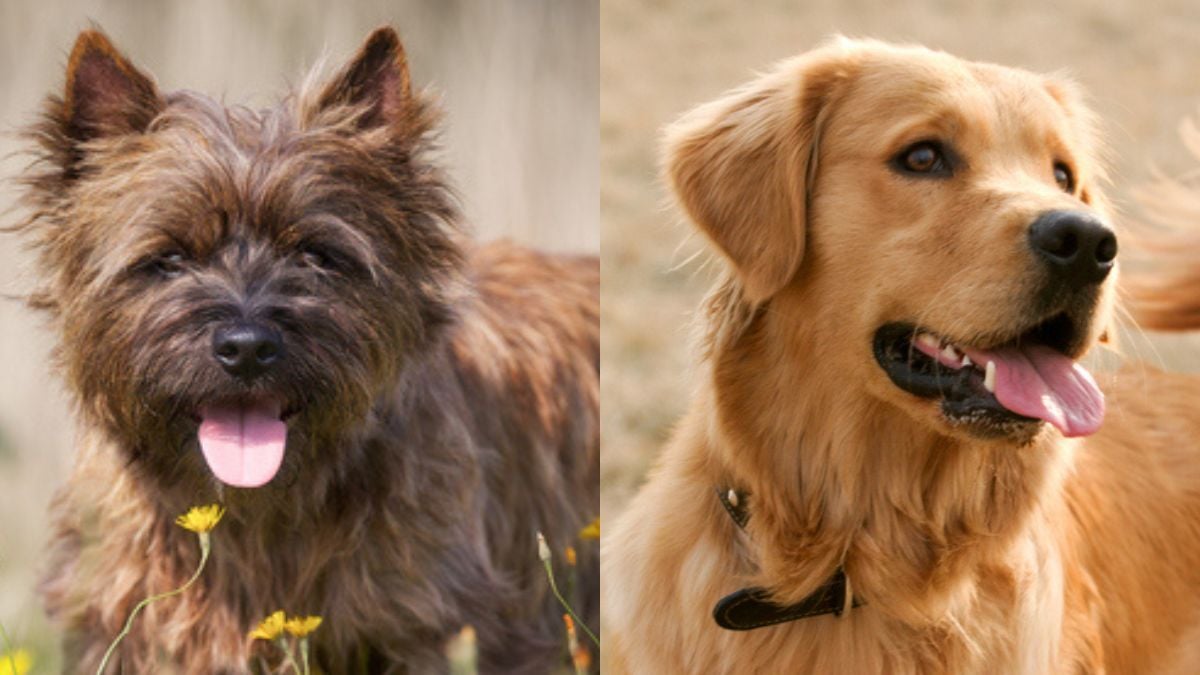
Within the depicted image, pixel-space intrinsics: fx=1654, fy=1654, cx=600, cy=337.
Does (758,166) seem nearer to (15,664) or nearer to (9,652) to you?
(15,664)

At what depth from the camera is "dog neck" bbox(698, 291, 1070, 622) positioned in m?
3.25

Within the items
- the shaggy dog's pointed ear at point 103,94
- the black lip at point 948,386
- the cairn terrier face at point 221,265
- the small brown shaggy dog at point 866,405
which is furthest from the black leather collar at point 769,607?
the shaggy dog's pointed ear at point 103,94

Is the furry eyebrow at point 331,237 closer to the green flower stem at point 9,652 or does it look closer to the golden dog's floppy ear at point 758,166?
the golden dog's floppy ear at point 758,166

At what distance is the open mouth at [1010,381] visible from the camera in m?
2.99

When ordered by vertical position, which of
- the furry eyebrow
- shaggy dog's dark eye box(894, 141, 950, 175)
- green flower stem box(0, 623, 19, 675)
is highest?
shaggy dog's dark eye box(894, 141, 950, 175)

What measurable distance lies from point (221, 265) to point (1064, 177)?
5.60 feet

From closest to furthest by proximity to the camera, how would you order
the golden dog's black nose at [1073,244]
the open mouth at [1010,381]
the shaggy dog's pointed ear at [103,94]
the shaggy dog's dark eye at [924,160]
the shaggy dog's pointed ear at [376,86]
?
1. the golden dog's black nose at [1073,244]
2. the open mouth at [1010,381]
3. the shaggy dog's dark eye at [924,160]
4. the shaggy dog's pointed ear at [103,94]
5. the shaggy dog's pointed ear at [376,86]

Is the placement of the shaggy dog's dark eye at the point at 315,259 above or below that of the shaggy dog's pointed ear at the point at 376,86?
below

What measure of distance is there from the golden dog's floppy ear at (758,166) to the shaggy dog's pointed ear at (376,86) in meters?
0.63

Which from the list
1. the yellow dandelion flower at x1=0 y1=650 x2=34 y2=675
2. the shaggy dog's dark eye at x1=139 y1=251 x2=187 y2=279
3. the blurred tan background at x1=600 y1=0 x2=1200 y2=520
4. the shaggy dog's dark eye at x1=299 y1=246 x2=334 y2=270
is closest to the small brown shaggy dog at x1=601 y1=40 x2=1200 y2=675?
the shaggy dog's dark eye at x1=299 y1=246 x2=334 y2=270

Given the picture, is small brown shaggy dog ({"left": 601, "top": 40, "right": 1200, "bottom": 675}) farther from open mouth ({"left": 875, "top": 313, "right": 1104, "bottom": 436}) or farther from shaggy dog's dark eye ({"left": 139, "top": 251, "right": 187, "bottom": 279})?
shaggy dog's dark eye ({"left": 139, "top": 251, "right": 187, "bottom": 279})

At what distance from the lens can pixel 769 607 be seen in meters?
3.23

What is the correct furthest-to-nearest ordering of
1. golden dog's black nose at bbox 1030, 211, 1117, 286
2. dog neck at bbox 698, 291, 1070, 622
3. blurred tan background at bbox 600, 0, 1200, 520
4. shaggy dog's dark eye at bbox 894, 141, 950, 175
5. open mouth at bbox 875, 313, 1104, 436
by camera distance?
blurred tan background at bbox 600, 0, 1200, 520 → dog neck at bbox 698, 291, 1070, 622 → shaggy dog's dark eye at bbox 894, 141, 950, 175 → open mouth at bbox 875, 313, 1104, 436 → golden dog's black nose at bbox 1030, 211, 1117, 286

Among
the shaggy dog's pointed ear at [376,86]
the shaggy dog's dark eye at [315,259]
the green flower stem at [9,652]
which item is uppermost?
the shaggy dog's pointed ear at [376,86]
